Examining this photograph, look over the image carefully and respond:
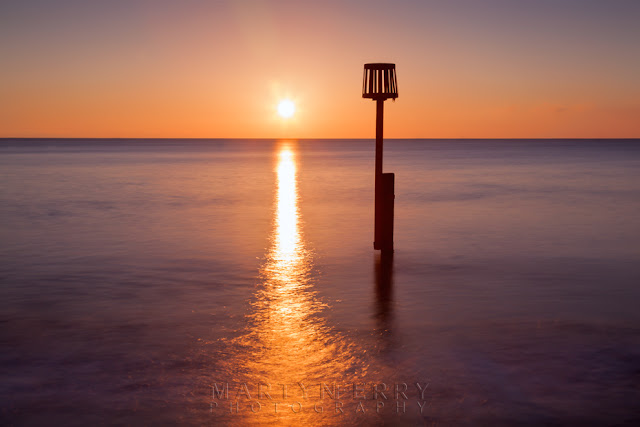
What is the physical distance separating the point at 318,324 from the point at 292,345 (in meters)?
1.17

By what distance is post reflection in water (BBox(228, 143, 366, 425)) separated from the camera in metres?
7.70

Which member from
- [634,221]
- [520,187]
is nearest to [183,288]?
[634,221]

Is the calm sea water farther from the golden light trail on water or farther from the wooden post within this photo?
the wooden post

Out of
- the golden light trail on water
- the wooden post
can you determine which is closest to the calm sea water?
the golden light trail on water

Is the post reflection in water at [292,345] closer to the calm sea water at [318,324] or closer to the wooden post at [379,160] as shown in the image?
the calm sea water at [318,324]

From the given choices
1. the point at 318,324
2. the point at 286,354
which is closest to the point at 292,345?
the point at 286,354

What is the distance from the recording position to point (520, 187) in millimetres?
42562

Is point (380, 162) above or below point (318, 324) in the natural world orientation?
above

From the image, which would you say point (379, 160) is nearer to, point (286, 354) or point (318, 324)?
point (318, 324)

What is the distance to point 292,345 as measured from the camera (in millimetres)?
9219

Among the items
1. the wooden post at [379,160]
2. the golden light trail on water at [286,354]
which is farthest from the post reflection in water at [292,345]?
the wooden post at [379,160]

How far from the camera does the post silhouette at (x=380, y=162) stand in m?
14.6

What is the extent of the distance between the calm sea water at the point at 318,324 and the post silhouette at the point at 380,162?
2.83 ft

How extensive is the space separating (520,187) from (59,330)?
38.0m
